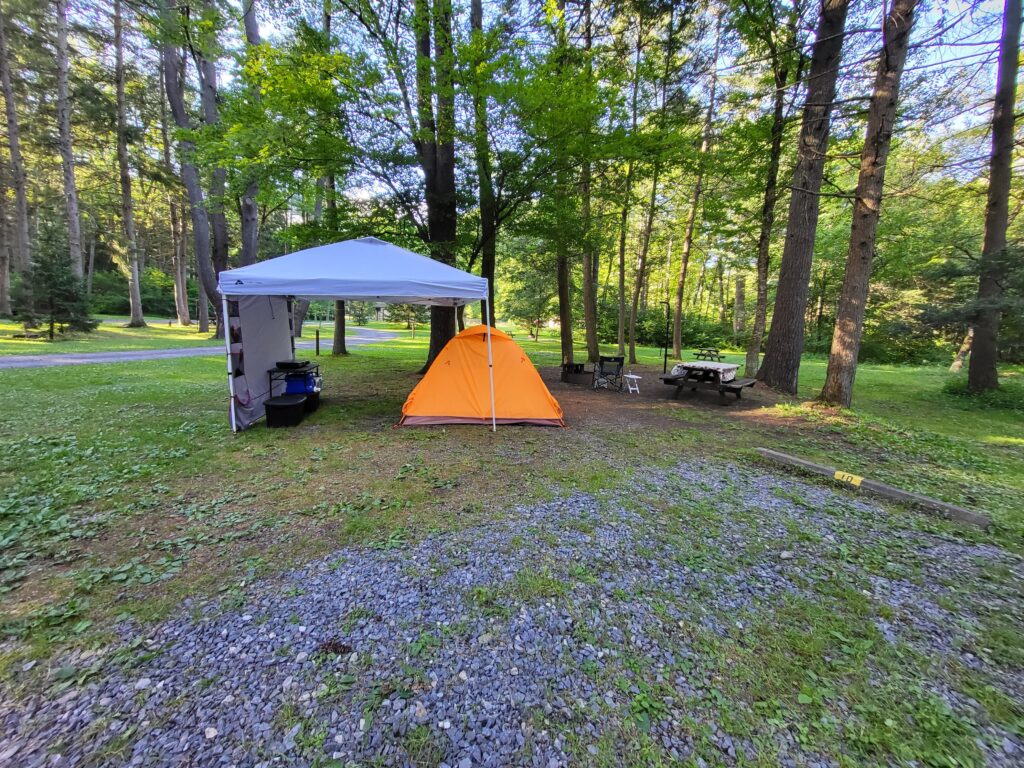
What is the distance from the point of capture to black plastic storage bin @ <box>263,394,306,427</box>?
5.84 meters

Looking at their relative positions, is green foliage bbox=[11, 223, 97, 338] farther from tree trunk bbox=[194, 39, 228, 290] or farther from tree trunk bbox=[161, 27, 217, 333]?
tree trunk bbox=[194, 39, 228, 290]

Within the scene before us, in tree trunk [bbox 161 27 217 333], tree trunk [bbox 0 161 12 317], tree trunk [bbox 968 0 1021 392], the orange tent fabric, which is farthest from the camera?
tree trunk [bbox 0 161 12 317]

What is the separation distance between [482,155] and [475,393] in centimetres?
500

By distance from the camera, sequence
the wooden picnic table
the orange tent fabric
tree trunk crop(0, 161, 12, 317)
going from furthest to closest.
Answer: tree trunk crop(0, 161, 12, 317), the wooden picnic table, the orange tent fabric

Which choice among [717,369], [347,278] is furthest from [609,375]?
[347,278]

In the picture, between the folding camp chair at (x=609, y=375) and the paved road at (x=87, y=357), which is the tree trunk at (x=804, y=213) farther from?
the paved road at (x=87, y=357)

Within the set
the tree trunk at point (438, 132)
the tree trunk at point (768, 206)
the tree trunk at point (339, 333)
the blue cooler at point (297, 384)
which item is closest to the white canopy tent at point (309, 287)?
the blue cooler at point (297, 384)

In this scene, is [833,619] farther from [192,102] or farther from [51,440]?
[192,102]

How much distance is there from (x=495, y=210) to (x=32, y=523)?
8.50 m

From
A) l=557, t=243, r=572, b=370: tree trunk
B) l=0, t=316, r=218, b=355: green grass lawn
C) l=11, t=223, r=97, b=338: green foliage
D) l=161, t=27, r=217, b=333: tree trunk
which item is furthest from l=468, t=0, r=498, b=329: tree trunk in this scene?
l=11, t=223, r=97, b=338: green foliage

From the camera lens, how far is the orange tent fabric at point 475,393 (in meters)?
6.08

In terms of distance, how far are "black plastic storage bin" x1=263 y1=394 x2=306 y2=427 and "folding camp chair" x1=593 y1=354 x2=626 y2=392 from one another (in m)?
Result: 6.23

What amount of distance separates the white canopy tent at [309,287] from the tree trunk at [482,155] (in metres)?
0.82

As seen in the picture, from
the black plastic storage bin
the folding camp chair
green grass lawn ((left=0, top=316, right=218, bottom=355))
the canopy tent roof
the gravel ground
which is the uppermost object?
the canopy tent roof
